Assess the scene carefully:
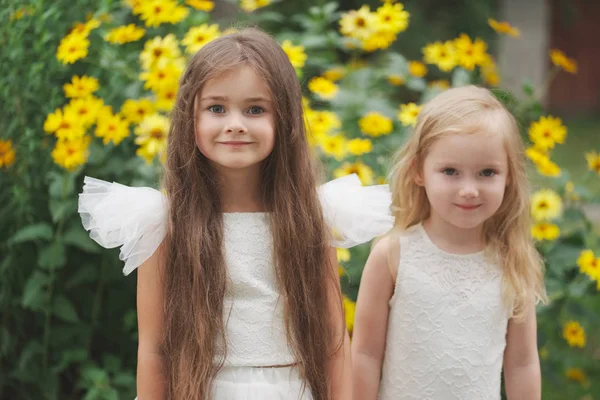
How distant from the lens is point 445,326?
6.64ft

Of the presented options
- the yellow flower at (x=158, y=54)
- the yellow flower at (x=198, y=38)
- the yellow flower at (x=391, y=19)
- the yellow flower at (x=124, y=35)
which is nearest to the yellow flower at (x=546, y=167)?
the yellow flower at (x=391, y=19)

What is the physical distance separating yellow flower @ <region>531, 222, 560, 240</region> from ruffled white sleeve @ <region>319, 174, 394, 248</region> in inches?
35.6

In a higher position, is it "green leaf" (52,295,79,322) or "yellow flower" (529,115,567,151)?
"yellow flower" (529,115,567,151)

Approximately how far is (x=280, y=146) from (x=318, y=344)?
17.3 inches

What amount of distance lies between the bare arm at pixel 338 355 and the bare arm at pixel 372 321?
16 centimetres

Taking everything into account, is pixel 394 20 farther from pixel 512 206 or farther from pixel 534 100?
pixel 512 206

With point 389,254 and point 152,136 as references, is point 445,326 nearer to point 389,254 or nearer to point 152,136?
point 389,254

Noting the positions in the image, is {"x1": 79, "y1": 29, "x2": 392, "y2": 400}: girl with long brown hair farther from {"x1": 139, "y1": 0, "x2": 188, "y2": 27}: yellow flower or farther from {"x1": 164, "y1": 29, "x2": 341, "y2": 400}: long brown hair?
{"x1": 139, "y1": 0, "x2": 188, "y2": 27}: yellow flower

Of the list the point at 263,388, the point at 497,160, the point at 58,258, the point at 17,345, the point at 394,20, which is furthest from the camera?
the point at 394,20

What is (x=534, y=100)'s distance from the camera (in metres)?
2.95

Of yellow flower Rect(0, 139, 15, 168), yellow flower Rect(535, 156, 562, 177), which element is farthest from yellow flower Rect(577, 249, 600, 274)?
yellow flower Rect(0, 139, 15, 168)

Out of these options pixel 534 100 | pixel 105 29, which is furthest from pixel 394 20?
pixel 105 29

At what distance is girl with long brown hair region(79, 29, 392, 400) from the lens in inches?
70.2

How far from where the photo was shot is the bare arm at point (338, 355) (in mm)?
1898
